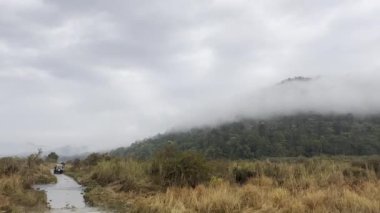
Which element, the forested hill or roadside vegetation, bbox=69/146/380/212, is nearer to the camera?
roadside vegetation, bbox=69/146/380/212

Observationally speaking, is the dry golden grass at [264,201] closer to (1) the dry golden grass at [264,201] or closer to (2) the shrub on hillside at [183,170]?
(1) the dry golden grass at [264,201]

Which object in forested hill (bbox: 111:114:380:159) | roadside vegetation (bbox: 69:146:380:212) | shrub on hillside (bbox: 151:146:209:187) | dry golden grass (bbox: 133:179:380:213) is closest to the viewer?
dry golden grass (bbox: 133:179:380:213)

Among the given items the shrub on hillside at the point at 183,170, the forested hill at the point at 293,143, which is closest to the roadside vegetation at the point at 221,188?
the shrub on hillside at the point at 183,170

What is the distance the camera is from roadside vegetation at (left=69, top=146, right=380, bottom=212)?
17.0 metres

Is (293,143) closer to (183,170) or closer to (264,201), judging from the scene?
(183,170)

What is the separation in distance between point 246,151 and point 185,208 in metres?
108

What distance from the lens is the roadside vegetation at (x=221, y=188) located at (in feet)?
55.7

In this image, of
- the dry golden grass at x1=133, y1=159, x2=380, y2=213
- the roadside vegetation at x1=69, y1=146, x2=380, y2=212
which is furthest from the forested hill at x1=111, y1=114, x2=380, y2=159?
the dry golden grass at x1=133, y1=159, x2=380, y2=213

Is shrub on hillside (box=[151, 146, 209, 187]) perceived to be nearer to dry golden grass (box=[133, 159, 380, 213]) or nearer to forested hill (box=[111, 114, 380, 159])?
dry golden grass (box=[133, 159, 380, 213])

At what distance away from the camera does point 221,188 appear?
65.0 feet

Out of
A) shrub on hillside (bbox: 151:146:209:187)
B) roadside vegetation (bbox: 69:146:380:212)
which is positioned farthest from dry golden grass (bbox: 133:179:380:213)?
shrub on hillside (bbox: 151:146:209:187)

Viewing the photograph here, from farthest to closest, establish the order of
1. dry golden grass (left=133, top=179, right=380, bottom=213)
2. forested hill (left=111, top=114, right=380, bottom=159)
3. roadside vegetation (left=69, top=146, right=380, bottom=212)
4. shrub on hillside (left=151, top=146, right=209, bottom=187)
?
forested hill (left=111, top=114, right=380, bottom=159) < shrub on hillside (left=151, top=146, right=209, bottom=187) < roadside vegetation (left=69, top=146, right=380, bottom=212) < dry golden grass (left=133, top=179, right=380, bottom=213)

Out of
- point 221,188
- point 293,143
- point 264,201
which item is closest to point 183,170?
point 221,188

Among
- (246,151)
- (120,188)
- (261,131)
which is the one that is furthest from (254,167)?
(261,131)
